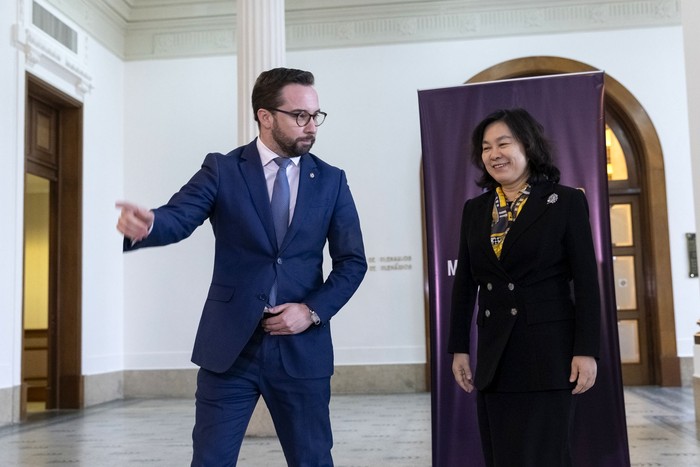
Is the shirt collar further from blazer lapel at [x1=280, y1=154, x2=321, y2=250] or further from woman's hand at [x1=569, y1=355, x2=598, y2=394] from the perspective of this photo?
woman's hand at [x1=569, y1=355, x2=598, y2=394]

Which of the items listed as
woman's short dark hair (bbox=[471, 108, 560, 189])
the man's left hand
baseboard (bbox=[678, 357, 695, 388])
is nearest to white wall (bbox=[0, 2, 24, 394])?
the man's left hand

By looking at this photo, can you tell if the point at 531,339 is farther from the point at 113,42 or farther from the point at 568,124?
the point at 113,42

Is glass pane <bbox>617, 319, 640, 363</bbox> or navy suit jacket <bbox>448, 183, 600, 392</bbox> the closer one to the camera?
navy suit jacket <bbox>448, 183, 600, 392</bbox>

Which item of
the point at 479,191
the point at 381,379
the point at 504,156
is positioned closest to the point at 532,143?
the point at 504,156

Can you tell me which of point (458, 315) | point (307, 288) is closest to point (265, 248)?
point (307, 288)

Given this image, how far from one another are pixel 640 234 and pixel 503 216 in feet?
24.6

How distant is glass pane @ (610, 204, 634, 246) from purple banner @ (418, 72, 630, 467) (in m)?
5.98

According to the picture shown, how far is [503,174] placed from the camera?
2645mm

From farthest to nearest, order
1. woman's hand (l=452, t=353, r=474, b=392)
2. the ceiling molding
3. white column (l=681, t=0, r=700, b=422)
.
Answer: the ceiling molding < white column (l=681, t=0, r=700, b=422) < woman's hand (l=452, t=353, r=474, b=392)

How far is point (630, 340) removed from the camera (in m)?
9.54

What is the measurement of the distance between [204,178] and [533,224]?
1025mm

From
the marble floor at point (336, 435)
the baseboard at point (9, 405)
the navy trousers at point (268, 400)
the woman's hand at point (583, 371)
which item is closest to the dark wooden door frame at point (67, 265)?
the marble floor at point (336, 435)

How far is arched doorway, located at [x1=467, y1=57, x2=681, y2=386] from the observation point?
9180mm

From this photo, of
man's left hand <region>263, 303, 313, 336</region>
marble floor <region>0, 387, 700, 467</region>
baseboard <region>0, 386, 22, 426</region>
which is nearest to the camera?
man's left hand <region>263, 303, 313, 336</region>
